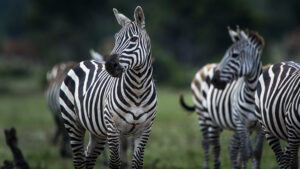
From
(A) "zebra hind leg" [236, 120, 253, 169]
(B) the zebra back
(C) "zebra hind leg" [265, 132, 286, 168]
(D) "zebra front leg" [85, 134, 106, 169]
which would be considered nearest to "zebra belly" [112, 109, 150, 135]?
(D) "zebra front leg" [85, 134, 106, 169]

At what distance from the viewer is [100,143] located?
7410mm

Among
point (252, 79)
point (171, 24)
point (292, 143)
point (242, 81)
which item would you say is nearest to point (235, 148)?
point (242, 81)

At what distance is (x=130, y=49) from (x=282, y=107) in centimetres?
187

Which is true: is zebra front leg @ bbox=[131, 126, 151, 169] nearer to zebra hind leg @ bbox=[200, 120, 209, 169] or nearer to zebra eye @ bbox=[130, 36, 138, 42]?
zebra eye @ bbox=[130, 36, 138, 42]

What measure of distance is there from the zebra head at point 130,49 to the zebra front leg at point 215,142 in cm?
339

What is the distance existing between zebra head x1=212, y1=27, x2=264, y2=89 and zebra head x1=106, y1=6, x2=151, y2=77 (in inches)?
77.8

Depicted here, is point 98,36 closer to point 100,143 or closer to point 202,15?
point 202,15

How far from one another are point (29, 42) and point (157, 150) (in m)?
46.0

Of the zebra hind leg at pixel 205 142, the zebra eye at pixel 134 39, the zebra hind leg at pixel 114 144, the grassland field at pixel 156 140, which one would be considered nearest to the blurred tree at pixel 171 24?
the grassland field at pixel 156 140

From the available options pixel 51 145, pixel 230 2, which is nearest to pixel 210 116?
pixel 51 145

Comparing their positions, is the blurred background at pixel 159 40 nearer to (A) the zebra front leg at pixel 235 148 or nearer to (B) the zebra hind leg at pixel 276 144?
(A) the zebra front leg at pixel 235 148

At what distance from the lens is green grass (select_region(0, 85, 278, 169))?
33.6 ft

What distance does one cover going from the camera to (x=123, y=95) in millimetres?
6309

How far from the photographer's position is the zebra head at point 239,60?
26.4 feet
